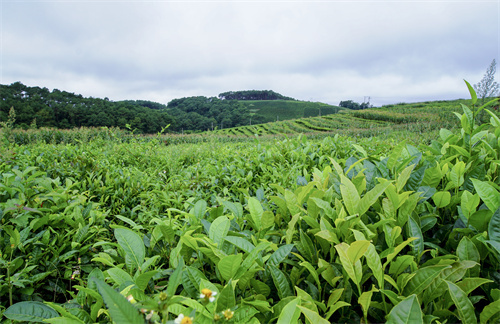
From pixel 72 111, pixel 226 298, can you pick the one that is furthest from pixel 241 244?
pixel 72 111

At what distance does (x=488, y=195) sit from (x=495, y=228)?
0.15m

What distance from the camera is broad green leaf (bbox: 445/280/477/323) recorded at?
707 millimetres

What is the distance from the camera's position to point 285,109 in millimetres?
91062

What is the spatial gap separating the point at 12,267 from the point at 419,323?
6.25 feet

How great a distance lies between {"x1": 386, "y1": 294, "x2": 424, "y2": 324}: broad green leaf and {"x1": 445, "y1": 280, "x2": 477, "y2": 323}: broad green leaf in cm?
17

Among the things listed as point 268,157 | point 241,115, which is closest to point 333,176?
point 268,157

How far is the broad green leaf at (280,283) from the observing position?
868 mm

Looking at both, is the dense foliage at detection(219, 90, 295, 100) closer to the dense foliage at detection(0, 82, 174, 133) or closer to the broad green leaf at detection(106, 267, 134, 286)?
the dense foliage at detection(0, 82, 174, 133)

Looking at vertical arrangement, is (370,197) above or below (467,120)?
below

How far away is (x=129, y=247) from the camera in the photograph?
0.93m

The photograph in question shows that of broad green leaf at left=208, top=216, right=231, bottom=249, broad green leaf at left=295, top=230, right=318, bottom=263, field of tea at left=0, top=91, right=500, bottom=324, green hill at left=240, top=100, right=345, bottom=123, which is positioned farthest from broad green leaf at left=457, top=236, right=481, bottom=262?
green hill at left=240, top=100, right=345, bottom=123

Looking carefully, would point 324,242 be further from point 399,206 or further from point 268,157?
point 268,157

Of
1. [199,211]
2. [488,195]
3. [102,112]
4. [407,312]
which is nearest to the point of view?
[407,312]

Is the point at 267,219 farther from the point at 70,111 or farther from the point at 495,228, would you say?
the point at 70,111
